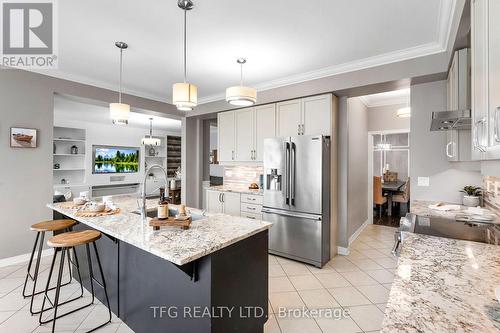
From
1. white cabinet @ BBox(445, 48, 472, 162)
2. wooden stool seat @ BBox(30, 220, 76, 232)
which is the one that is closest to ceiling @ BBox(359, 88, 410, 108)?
white cabinet @ BBox(445, 48, 472, 162)

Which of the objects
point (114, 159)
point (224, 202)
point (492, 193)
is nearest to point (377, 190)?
point (492, 193)

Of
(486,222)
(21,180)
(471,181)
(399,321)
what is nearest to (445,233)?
(486,222)

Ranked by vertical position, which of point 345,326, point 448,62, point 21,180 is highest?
point 448,62

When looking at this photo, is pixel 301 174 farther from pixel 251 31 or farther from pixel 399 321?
pixel 399 321

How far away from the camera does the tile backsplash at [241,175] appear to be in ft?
15.6

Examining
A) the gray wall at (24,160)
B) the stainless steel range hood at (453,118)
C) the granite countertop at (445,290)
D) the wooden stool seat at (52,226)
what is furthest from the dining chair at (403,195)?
the gray wall at (24,160)

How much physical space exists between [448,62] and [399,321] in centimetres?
301

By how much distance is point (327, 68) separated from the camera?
3383 millimetres

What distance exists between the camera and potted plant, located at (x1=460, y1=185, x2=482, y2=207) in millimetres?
2559

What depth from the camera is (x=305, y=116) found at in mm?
3689

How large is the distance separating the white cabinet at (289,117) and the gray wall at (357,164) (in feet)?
2.75

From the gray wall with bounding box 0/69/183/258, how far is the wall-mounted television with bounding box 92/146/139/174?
4.15 meters

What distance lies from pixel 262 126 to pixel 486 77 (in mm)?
3295

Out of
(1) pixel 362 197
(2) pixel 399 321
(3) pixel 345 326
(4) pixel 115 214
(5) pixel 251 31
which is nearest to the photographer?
(2) pixel 399 321
